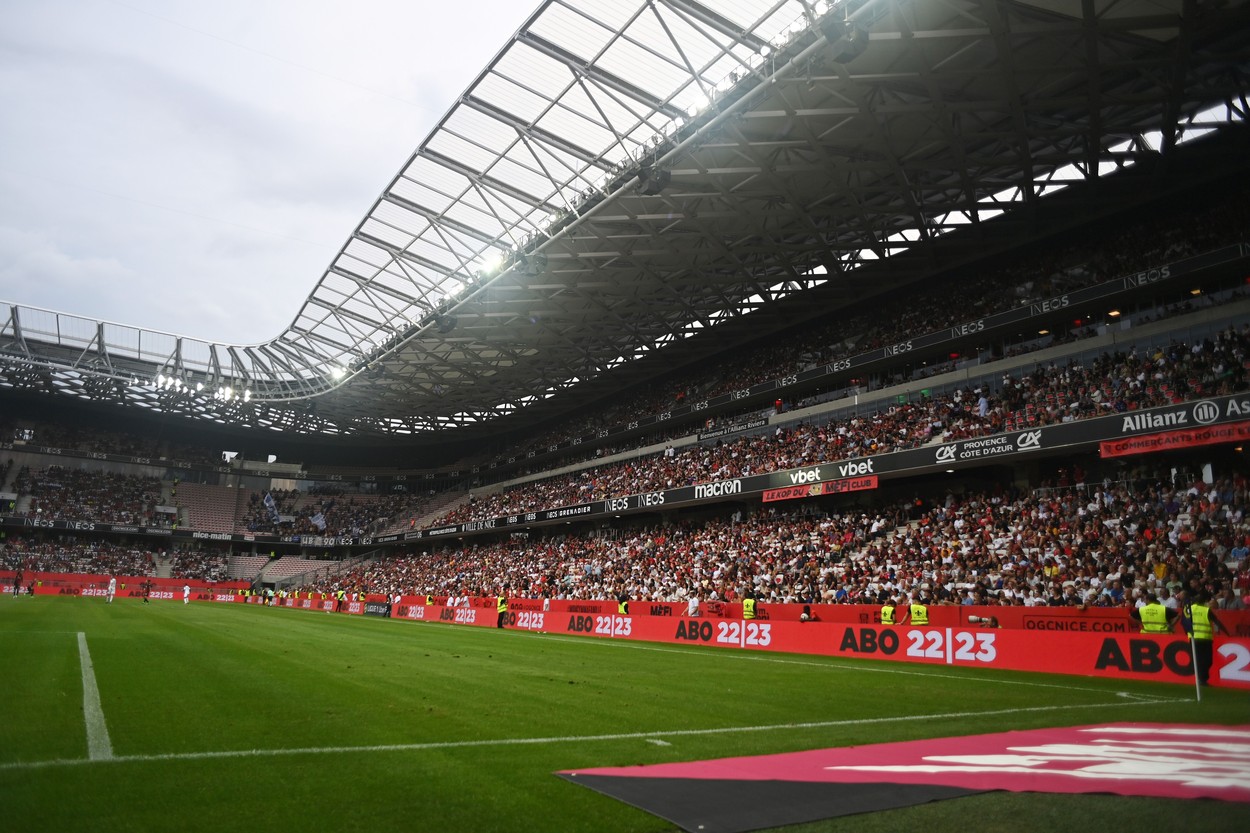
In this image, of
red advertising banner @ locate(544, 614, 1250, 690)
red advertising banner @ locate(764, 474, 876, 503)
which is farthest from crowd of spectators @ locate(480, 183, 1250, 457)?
red advertising banner @ locate(544, 614, 1250, 690)

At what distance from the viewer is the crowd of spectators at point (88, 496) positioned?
213 ft

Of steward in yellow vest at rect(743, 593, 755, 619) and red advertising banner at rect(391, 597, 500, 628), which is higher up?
steward in yellow vest at rect(743, 593, 755, 619)

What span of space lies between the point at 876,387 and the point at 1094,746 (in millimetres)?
30221

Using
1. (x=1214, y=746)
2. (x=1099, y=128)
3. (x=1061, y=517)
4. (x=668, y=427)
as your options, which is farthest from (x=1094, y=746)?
(x=668, y=427)

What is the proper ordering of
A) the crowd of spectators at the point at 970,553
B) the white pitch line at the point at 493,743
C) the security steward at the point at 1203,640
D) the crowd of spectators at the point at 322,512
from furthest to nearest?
the crowd of spectators at the point at 322,512
the crowd of spectators at the point at 970,553
the security steward at the point at 1203,640
the white pitch line at the point at 493,743

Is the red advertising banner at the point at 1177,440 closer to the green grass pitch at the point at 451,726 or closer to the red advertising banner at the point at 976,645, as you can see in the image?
the red advertising banner at the point at 976,645

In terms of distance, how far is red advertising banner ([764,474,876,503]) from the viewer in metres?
29.8

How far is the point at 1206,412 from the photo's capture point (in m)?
20.9

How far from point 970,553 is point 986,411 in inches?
279

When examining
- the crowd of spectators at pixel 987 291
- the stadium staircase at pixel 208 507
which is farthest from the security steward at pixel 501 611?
the stadium staircase at pixel 208 507

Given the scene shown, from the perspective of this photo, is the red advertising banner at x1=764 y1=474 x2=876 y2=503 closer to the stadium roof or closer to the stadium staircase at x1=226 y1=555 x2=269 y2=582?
the stadium roof

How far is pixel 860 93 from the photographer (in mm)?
22609

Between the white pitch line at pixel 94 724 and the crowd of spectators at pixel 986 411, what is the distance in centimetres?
2542

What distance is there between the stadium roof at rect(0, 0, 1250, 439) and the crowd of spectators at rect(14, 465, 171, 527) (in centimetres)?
A: 2062
